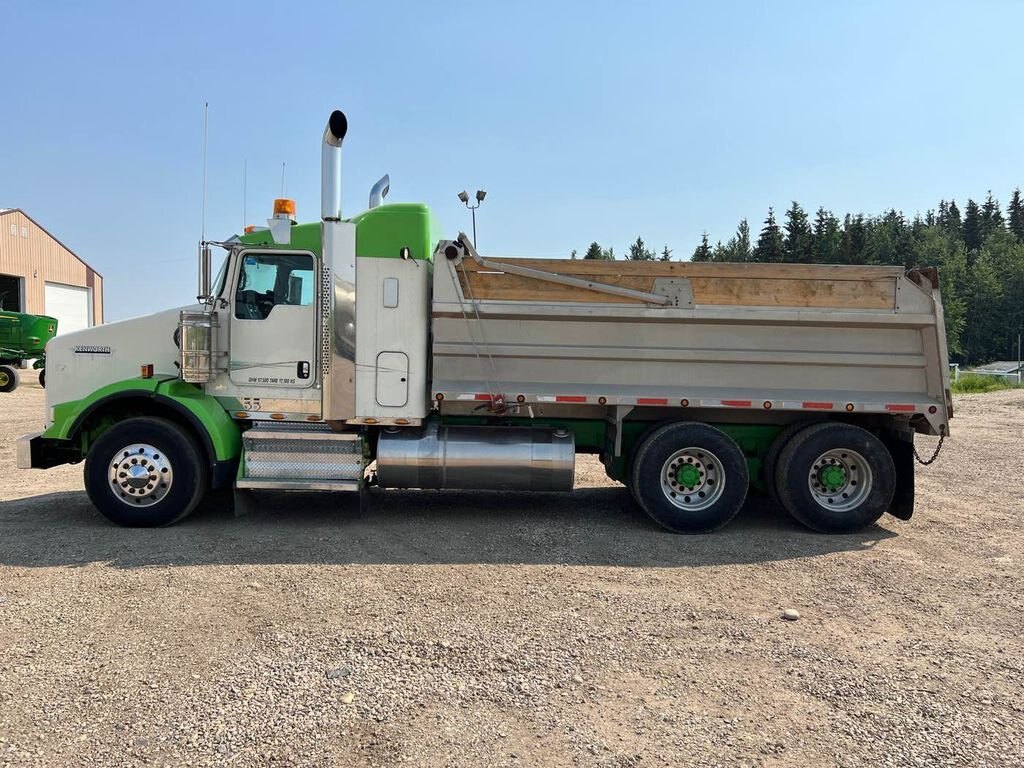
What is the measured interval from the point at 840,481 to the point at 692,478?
58.0 inches

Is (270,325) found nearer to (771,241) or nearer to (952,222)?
(771,241)

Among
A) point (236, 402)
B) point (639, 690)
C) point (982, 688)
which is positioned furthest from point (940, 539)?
point (236, 402)

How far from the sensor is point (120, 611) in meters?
4.50

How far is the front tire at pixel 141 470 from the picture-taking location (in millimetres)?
6410

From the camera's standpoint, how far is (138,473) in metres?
6.40

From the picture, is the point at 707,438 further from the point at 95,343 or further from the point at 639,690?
the point at 95,343

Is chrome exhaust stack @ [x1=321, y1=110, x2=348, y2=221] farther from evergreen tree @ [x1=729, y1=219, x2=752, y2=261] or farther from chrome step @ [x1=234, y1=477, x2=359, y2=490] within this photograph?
evergreen tree @ [x1=729, y1=219, x2=752, y2=261]

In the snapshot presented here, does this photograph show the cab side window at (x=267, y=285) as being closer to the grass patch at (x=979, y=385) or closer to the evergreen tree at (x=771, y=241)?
the grass patch at (x=979, y=385)

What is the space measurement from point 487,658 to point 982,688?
2.70 m

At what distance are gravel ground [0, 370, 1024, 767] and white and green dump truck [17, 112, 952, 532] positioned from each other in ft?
1.76

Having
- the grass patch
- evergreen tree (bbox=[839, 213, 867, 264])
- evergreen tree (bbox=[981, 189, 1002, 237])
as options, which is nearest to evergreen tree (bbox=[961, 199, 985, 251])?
evergreen tree (bbox=[981, 189, 1002, 237])

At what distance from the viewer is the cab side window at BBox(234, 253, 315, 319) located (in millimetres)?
6691

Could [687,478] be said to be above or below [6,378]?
below

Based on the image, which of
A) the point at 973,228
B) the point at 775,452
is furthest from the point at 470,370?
the point at 973,228
